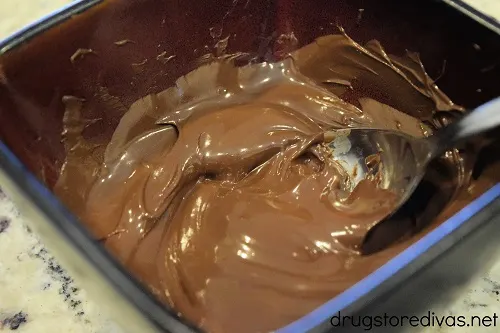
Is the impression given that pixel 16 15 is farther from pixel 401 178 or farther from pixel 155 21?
pixel 401 178

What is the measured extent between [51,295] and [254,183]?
338 mm

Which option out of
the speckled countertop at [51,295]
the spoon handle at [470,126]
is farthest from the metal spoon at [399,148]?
the speckled countertop at [51,295]

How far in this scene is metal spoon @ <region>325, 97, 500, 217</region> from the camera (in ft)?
2.09

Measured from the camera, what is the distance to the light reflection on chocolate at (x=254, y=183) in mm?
650

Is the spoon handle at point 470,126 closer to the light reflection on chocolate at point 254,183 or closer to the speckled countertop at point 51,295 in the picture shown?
the light reflection on chocolate at point 254,183

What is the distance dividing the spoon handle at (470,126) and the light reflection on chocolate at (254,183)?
6 cm

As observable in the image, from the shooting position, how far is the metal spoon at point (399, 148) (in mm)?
638

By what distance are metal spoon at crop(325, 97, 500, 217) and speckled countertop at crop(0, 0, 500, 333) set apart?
15 centimetres

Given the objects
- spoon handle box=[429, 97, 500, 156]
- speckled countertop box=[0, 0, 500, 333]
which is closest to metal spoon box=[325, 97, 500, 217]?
spoon handle box=[429, 97, 500, 156]

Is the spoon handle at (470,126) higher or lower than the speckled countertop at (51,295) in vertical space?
higher

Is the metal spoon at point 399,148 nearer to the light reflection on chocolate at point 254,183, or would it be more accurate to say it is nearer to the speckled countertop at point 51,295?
the light reflection on chocolate at point 254,183

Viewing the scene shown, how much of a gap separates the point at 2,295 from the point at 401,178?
0.57 m

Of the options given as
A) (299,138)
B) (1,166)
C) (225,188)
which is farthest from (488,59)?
(1,166)

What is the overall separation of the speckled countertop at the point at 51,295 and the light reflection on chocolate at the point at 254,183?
0.27ft
